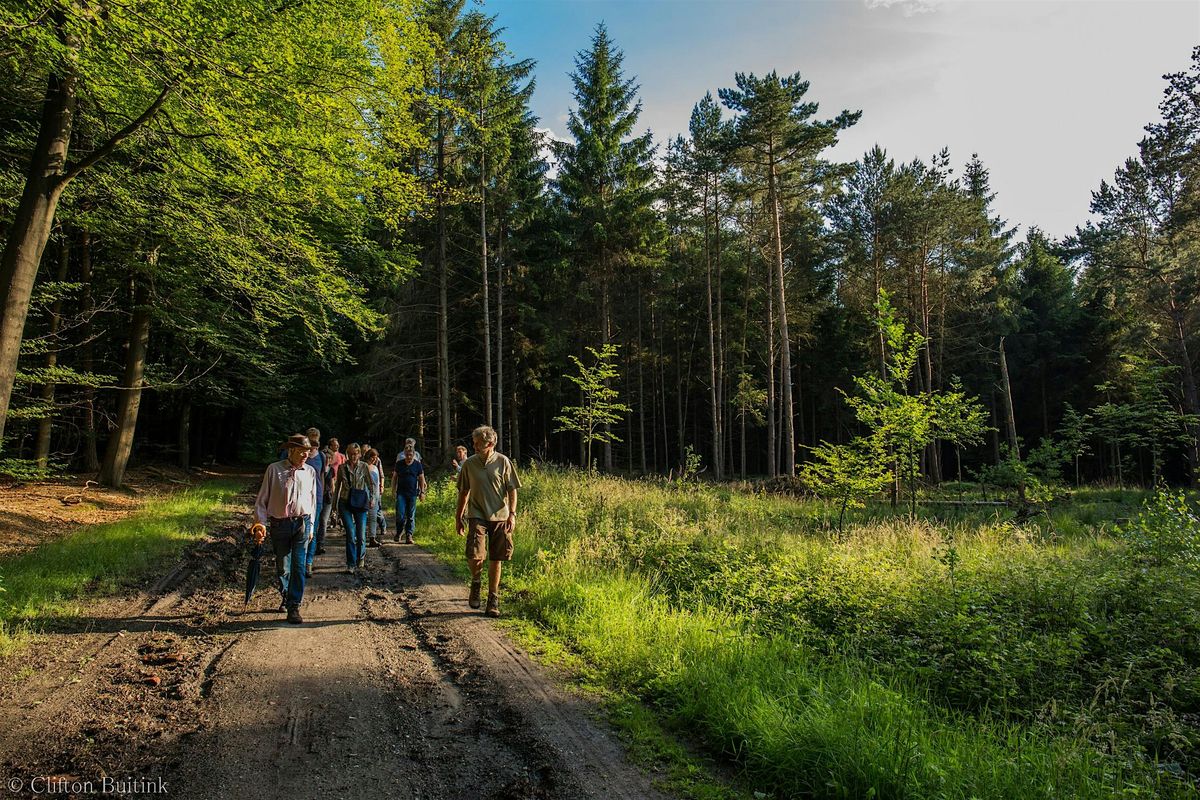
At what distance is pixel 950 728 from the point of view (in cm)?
340

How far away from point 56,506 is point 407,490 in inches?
315

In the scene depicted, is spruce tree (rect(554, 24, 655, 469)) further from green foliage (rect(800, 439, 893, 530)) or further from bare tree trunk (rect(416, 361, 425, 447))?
green foliage (rect(800, 439, 893, 530))

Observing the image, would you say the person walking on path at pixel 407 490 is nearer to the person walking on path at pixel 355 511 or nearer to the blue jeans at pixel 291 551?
the person walking on path at pixel 355 511

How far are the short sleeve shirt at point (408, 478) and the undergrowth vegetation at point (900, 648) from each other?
2523mm

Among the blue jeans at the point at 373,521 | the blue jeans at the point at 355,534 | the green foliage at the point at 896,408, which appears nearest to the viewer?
the blue jeans at the point at 355,534

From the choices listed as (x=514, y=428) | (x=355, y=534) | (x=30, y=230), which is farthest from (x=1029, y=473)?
(x=30, y=230)

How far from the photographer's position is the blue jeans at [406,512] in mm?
10844

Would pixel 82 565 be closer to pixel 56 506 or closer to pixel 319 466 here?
pixel 319 466

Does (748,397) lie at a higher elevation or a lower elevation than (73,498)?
higher

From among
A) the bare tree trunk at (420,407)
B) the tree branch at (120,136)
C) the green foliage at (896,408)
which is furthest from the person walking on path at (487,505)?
the bare tree trunk at (420,407)

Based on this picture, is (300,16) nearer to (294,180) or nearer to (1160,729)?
(294,180)

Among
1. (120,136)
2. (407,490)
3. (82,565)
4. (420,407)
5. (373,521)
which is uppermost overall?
(120,136)

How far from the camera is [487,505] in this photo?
6250 millimetres

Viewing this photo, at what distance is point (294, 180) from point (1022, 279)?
164ft
